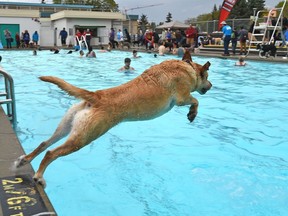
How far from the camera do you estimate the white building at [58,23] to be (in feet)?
132

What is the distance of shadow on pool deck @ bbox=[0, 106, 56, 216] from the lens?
2.83 m

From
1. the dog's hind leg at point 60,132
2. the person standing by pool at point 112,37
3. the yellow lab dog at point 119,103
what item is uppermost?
the yellow lab dog at point 119,103

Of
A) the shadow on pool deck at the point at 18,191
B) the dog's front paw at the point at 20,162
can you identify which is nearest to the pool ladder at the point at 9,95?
→ the shadow on pool deck at the point at 18,191

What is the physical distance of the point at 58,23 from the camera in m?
43.8

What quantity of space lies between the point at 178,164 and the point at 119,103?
2.37m

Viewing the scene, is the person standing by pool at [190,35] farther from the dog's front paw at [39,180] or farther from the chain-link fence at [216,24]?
the dog's front paw at [39,180]

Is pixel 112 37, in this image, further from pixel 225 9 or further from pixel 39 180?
pixel 39 180

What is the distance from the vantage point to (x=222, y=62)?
1956cm

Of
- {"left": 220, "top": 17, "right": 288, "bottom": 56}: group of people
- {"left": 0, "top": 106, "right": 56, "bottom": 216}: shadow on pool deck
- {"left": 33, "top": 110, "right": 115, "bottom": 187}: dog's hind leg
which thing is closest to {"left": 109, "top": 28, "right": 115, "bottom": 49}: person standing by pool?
{"left": 220, "top": 17, "right": 288, "bottom": 56}: group of people

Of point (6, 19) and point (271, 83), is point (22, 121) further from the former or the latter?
point (6, 19)

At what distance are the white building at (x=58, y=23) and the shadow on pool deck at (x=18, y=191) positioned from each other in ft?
126

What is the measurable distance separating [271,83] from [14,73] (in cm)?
1091

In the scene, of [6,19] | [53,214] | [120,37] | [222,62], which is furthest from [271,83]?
[6,19]

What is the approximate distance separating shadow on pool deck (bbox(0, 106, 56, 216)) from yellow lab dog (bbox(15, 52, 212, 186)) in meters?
0.11
